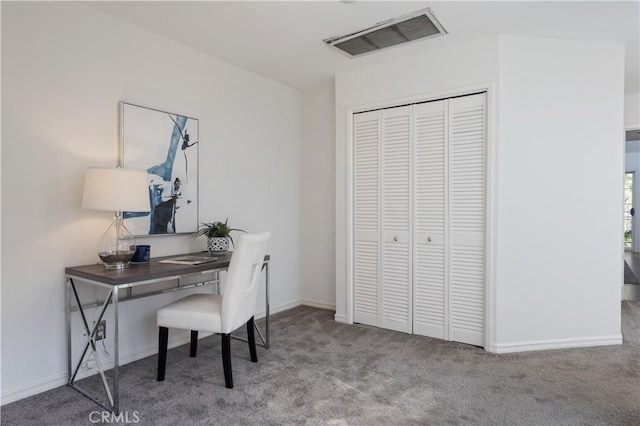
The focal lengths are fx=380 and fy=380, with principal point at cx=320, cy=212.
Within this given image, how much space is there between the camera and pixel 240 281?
2.38 metres

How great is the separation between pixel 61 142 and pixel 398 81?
8.63ft

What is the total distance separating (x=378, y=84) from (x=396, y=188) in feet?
3.20

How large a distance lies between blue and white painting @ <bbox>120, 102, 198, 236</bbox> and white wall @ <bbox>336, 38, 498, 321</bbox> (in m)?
1.38

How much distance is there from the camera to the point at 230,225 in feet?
11.6

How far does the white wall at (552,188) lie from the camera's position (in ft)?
9.68

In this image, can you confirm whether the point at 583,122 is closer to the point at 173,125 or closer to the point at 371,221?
the point at 371,221

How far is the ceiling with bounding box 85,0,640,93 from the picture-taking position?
8.18 feet

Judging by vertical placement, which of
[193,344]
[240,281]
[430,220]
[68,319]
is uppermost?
[430,220]

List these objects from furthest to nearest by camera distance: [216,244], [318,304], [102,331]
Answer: [318,304]
[216,244]
[102,331]

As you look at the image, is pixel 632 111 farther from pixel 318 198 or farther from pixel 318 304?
pixel 318 304

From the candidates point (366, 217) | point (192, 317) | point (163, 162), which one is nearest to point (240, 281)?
point (192, 317)

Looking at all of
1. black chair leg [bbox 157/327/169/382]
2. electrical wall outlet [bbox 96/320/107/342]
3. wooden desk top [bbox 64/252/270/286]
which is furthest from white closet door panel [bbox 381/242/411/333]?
electrical wall outlet [bbox 96/320/107/342]

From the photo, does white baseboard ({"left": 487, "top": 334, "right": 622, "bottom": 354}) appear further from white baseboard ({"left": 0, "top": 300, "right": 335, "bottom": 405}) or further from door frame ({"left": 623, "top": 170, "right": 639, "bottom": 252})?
door frame ({"left": 623, "top": 170, "right": 639, "bottom": 252})

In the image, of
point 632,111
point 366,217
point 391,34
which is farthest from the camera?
point 632,111
